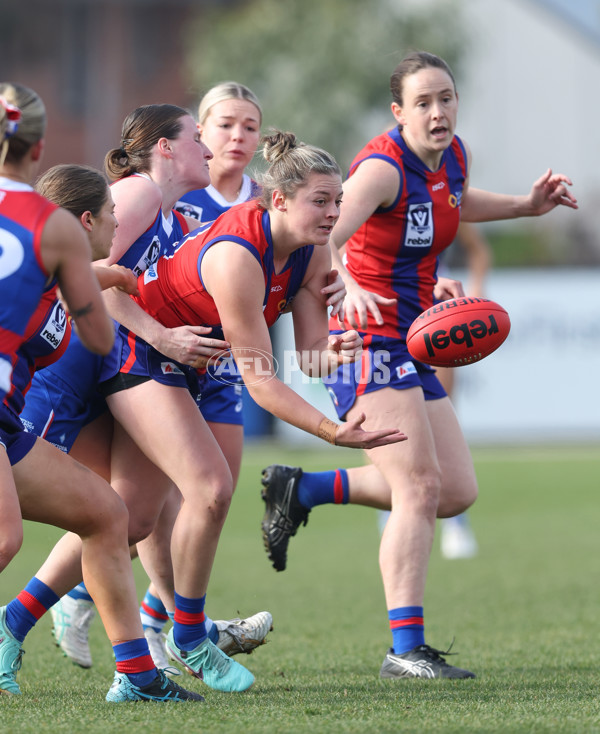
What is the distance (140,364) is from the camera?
169 inches

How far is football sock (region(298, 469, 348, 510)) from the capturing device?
5320 mm

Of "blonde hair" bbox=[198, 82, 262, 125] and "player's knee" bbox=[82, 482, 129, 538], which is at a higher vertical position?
"blonde hair" bbox=[198, 82, 262, 125]

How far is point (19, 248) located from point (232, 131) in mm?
2083

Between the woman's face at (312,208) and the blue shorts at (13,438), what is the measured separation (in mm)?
1160

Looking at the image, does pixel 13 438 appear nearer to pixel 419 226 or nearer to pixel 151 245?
pixel 151 245

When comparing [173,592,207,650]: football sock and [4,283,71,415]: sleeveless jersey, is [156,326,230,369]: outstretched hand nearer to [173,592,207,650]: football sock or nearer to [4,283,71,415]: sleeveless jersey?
[4,283,71,415]: sleeveless jersey

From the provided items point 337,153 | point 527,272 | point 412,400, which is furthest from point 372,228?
point 337,153

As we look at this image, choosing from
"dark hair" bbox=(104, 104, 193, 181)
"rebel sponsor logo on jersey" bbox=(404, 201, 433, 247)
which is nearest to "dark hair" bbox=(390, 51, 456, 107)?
"rebel sponsor logo on jersey" bbox=(404, 201, 433, 247)

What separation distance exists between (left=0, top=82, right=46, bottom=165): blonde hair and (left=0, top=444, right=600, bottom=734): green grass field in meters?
1.70

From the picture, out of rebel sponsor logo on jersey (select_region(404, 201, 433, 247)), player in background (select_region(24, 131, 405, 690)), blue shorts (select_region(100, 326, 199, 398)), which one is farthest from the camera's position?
rebel sponsor logo on jersey (select_region(404, 201, 433, 247))

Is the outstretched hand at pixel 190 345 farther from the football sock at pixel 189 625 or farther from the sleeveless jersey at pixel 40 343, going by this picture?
the football sock at pixel 189 625

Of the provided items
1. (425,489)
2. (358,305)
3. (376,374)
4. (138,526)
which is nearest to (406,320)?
(376,374)

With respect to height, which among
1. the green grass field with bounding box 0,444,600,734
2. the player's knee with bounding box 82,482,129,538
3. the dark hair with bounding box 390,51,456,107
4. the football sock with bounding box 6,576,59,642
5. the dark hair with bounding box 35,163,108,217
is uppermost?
the dark hair with bounding box 390,51,456,107

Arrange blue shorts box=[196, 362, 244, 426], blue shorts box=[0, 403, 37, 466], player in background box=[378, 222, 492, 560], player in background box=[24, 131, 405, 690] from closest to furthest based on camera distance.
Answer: blue shorts box=[0, 403, 37, 466]
player in background box=[24, 131, 405, 690]
blue shorts box=[196, 362, 244, 426]
player in background box=[378, 222, 492, 560]
